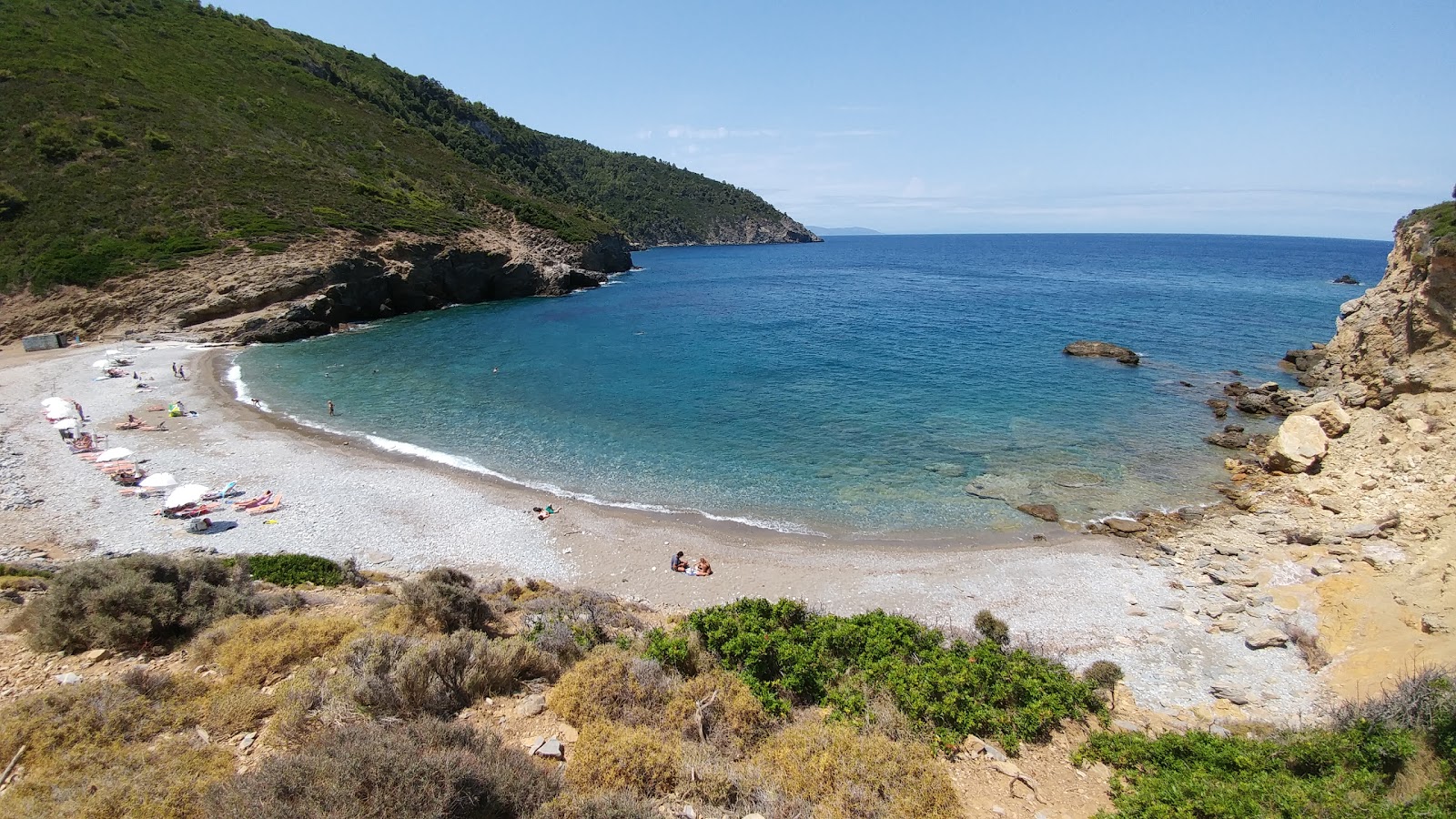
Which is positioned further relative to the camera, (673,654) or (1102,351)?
(1102,351)

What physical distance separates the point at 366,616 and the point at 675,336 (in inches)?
1656

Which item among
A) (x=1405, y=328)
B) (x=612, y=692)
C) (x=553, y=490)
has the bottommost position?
(x=553, y=490)

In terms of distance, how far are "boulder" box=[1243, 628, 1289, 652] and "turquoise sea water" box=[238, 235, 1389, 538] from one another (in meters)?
7.45

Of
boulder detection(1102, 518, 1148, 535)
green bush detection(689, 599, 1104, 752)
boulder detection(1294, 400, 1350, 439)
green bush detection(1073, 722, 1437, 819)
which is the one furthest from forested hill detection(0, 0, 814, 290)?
boulder detection(1294, 400, 1350, 439)

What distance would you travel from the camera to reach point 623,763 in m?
6.80

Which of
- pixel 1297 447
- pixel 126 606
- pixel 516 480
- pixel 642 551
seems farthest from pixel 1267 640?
pixel 516 480

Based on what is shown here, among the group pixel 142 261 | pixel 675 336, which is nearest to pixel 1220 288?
pixel 675 336

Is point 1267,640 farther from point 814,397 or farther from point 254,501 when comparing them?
point 254,501

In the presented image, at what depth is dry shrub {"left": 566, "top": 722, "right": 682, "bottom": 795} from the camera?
6.66 m

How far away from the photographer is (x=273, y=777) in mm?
5195

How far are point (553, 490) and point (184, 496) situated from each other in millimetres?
11611

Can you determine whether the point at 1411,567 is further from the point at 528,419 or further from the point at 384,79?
the point at 384,79

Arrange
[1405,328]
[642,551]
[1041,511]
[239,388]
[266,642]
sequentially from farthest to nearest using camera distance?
[239,388]
[1405,328]
[1041,511]
[642,551]
[266,642]

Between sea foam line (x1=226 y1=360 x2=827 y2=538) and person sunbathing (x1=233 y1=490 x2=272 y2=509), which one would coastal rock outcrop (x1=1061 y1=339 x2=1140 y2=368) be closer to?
sea foam line (x1=226 y1=360 x2=827 y2=538)
